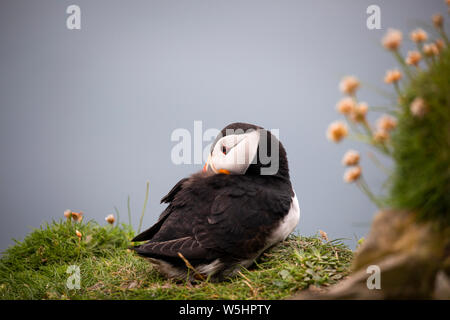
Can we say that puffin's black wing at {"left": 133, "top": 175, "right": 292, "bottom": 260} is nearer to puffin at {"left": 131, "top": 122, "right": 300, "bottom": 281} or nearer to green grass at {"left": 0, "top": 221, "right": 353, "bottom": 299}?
puffin at {"left": 131, "top": 122, "right": 300, "bottom": 281}

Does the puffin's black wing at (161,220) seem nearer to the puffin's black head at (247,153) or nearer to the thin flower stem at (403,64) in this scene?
the puffin's black head at (247,153)

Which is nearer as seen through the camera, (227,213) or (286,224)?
(227,213)

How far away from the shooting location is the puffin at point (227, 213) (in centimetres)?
228

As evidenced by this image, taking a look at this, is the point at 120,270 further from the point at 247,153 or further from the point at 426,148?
the point at 426,148

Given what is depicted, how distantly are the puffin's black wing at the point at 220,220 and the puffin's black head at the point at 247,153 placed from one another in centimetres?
14

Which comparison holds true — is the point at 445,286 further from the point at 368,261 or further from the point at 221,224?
the point at 221,224

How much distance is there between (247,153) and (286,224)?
1.88 feet

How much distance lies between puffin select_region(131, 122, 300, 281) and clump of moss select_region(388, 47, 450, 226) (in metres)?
0.99

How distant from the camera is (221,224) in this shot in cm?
231

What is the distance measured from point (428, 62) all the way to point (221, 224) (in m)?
1.43

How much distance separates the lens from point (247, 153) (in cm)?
266

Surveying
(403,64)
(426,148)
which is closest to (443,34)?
(403,64)

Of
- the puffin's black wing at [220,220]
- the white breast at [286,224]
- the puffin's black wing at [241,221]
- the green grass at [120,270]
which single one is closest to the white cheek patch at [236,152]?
the puffin's black wing at [220,220]

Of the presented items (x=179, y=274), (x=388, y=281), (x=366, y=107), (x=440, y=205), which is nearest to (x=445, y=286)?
(x=388, y=281)
